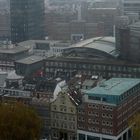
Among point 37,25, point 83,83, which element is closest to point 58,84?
point 83,83

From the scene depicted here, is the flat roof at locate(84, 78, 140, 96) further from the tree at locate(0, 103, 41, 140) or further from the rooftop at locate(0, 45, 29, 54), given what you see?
the rooftop at locate(0, 45, 29, 54)

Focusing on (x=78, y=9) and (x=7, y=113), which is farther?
(x=78, y=9)

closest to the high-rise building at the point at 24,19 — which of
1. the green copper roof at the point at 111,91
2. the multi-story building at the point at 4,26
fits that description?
the multi-story building at the point at 4,26

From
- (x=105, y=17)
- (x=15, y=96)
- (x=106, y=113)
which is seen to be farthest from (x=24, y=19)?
(x=106, y=113)

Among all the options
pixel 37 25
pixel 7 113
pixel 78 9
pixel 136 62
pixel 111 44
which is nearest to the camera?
pixel 7 113

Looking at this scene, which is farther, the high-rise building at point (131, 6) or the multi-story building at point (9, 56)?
the high-rise building at point (131, 6)

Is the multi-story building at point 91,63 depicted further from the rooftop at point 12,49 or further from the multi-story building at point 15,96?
the multi-story building at point 15,96

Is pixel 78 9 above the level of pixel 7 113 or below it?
above

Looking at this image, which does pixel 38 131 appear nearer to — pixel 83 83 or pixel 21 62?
pixel 83 83
